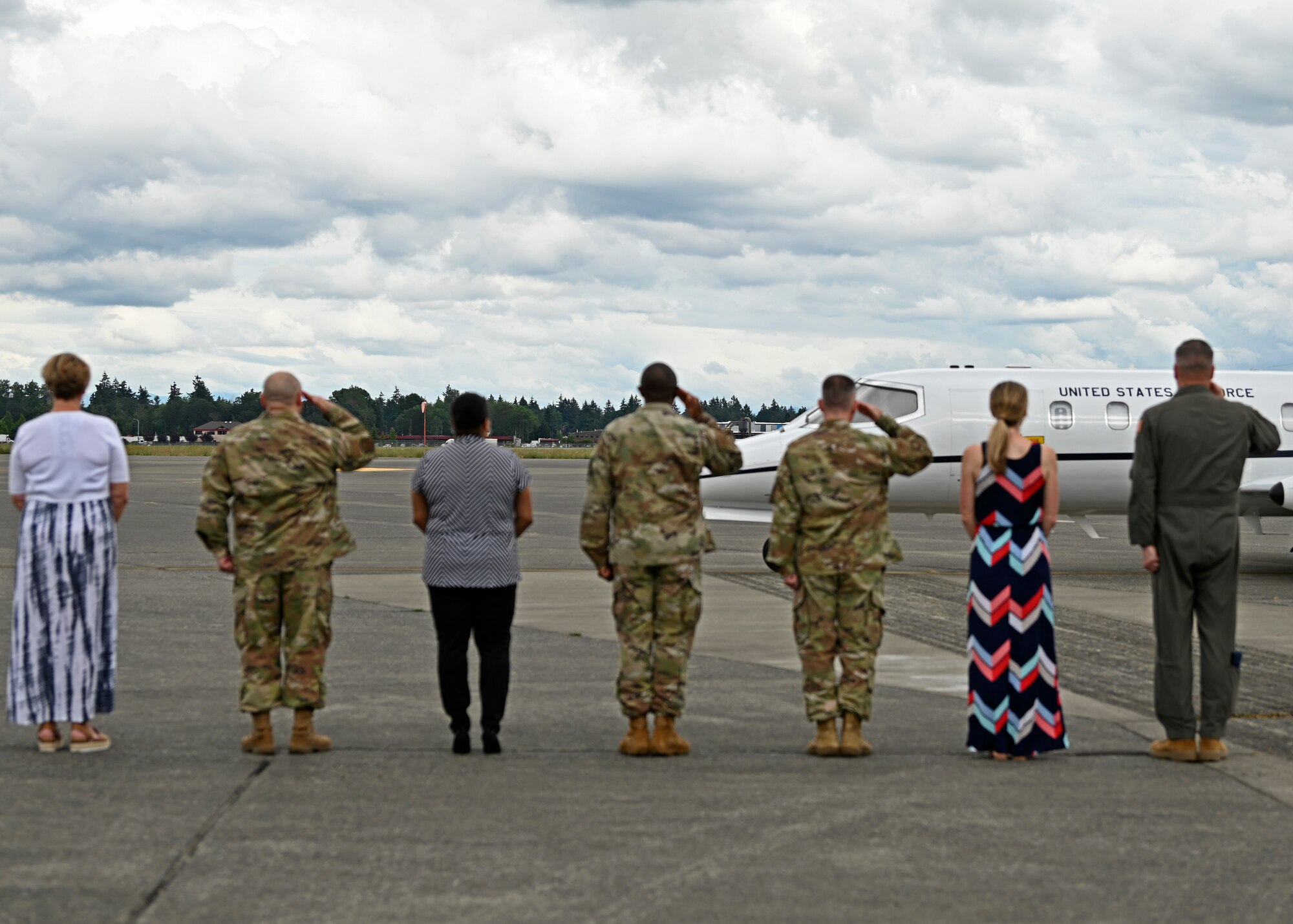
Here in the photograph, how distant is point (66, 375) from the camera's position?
24.2ft

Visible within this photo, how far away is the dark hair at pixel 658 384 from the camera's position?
773 cm

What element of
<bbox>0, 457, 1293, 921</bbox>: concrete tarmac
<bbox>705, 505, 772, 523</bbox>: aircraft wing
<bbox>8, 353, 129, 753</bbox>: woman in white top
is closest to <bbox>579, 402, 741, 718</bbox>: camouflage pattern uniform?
<bbox>0, 457, 1293, 921</bbox>: concrete tarmac

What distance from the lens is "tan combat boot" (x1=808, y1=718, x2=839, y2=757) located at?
7.46 metres

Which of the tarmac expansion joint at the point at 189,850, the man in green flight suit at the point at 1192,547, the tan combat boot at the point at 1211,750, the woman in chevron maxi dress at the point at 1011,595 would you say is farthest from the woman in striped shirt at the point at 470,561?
the tan combat boot at the point at 1211,750

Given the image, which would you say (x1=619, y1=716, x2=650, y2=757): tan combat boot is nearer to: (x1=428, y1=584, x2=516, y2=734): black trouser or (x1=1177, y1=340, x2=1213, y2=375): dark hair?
(x1=428, y1=584, x2=516, y2=734): black trouser

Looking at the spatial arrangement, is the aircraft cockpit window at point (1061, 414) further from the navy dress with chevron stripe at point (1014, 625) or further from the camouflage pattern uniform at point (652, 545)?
the camouflage pattern uniform at point (652, 545)

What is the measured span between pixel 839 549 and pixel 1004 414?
1118mm

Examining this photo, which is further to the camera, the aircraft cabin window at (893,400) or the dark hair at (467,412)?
the aircraft cabin window at (893,400)

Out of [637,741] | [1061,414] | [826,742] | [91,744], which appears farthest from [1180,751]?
[1061,414]

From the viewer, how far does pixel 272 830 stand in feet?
19.2

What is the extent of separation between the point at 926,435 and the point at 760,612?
5177mm

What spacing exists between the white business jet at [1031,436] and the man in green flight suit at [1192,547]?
33.2 ft

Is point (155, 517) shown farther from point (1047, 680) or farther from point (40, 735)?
point (1047, 680)

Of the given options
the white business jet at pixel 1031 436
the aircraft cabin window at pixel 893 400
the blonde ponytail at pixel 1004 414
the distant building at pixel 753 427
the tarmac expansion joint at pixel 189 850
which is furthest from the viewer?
the distant building at pixel 753 427
